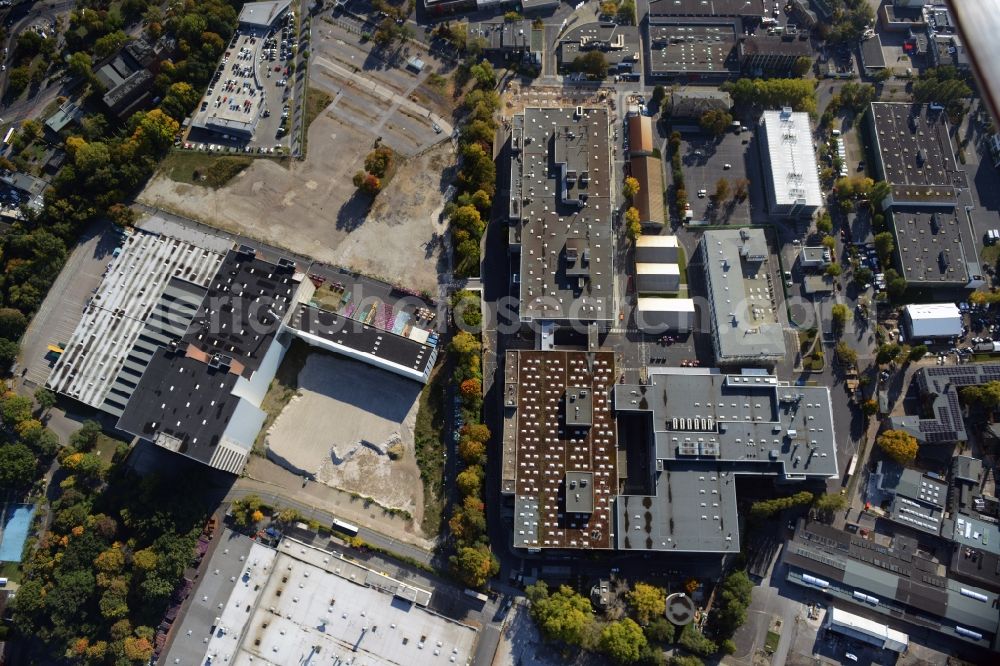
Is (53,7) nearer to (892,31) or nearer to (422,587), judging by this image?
(422,587)

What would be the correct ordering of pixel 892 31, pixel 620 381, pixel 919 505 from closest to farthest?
1. pixel 919 505
2. pixel 620 381
3. pixel 892 31

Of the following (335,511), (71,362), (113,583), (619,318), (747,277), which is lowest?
(113,583)

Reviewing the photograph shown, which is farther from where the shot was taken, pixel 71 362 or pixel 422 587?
pixel 71 362

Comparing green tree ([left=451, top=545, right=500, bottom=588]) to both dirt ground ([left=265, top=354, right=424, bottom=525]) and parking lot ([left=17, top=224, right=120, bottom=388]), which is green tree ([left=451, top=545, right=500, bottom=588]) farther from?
parking lot ([left=17, top=224, right=120, bottom=388])

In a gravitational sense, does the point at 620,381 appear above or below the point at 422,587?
above

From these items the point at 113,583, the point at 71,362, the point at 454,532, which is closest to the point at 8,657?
the point at 113,583

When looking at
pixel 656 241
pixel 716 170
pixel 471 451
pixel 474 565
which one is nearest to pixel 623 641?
pixel 474 565

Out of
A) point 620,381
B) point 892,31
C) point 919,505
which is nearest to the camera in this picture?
point 919,505
